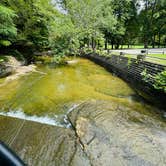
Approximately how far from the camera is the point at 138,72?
11258 millimetres

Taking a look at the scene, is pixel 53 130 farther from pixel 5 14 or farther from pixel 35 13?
pixel 35 13

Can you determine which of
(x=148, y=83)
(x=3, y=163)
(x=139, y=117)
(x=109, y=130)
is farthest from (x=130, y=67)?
(x=3, y=163)

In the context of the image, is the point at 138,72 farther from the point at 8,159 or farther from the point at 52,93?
the point at 8,159

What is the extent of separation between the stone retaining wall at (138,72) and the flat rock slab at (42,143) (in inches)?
182

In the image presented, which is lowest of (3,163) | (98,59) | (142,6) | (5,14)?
(98,59)

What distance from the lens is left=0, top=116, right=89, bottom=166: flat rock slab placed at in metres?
4.46

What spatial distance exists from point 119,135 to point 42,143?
2.09 metres

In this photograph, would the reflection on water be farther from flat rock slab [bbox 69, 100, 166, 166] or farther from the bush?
the bush

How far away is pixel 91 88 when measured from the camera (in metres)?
10.5

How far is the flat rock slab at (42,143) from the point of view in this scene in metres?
4.46

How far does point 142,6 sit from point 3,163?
3698 centimetres

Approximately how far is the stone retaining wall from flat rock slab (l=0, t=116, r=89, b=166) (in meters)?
4.62

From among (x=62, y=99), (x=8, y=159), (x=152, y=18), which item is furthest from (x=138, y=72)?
(x=152, y=18)

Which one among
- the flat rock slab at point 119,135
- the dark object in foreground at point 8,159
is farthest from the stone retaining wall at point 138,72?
the dark object in foreground at point 8,159
